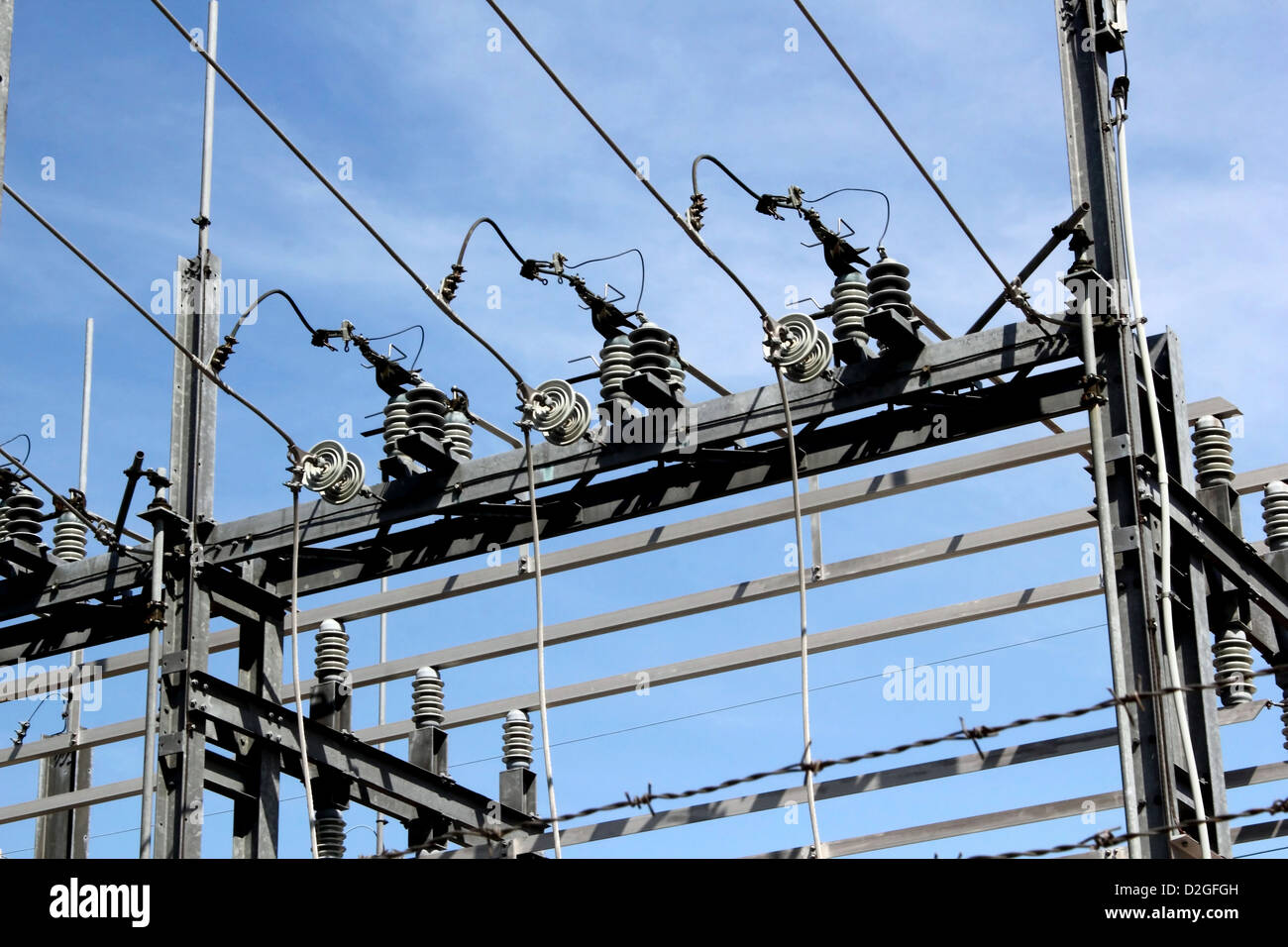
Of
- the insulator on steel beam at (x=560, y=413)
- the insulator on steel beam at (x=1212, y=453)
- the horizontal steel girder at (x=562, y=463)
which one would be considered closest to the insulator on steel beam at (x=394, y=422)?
the horizontal steel girder at (x=562, y=463)

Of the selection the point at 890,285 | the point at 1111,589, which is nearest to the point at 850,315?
the point at 890,285

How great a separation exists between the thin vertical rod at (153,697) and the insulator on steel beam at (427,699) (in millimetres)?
2357

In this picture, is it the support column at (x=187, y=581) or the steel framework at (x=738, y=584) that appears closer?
the steel framework at (x=738, y=584)

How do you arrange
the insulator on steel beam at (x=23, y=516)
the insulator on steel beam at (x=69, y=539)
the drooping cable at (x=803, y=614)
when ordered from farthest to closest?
the insulator on steel beam at (x=69, y=539) < the insulator on steel beam at (x=23, y=516) < the drooping cable at (x=803, y=614)

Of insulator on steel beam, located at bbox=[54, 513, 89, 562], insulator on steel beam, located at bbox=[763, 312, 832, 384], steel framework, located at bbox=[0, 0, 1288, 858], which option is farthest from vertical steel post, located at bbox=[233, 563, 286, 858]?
insulator on steel beam, located at bbox=[763, 312, 832, 384]

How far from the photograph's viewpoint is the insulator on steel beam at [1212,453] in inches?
514

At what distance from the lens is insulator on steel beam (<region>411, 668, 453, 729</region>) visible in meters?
Result: 15.4

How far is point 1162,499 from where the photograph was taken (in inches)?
452

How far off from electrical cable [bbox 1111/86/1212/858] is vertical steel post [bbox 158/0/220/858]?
6457 mm

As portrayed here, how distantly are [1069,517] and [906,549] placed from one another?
1260 mm

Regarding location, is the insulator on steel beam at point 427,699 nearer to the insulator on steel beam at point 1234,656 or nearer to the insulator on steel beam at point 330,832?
the insulator on steel beam at point 330,832

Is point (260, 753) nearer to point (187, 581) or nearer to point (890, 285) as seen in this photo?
point (187, 581)
